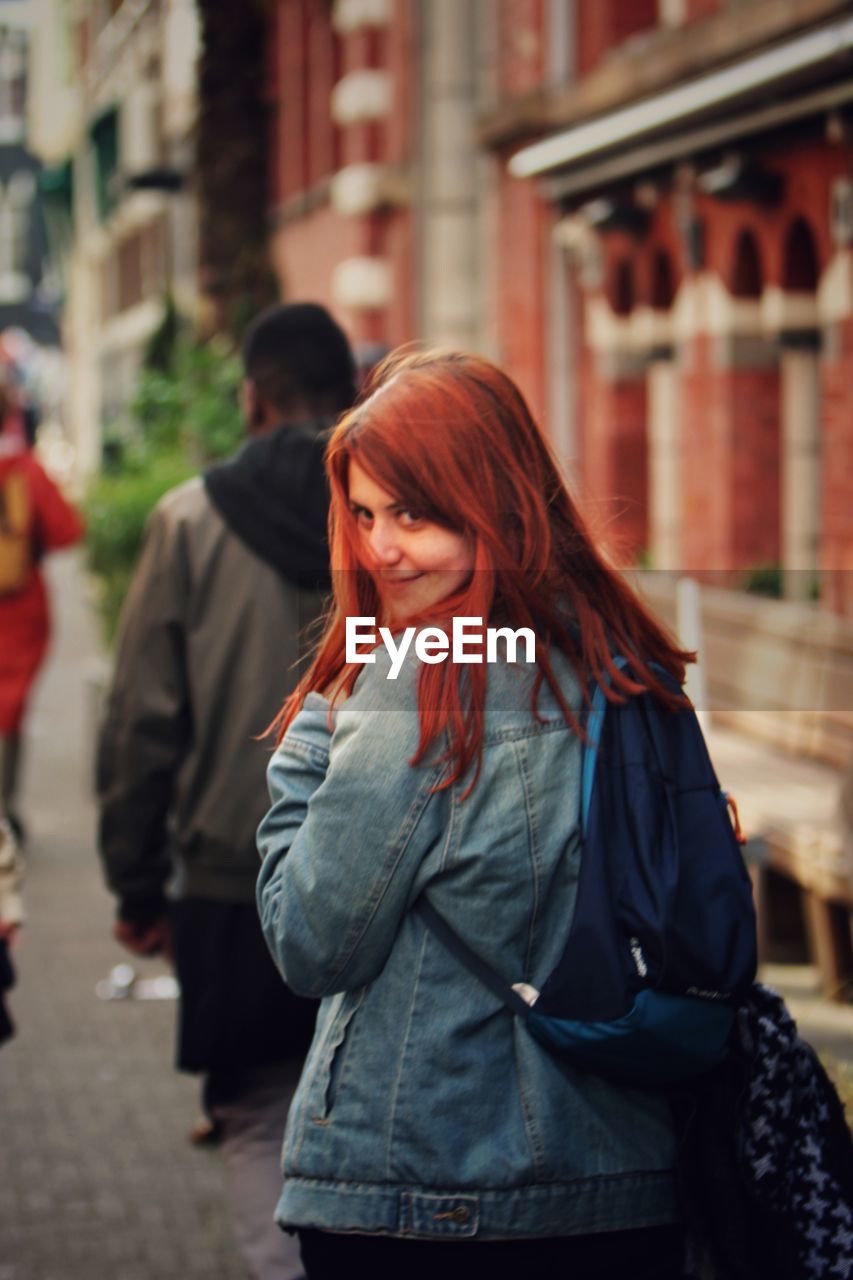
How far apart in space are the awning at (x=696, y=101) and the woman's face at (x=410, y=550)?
7.05 m

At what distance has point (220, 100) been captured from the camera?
58.9 ft

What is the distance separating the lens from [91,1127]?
5926mm

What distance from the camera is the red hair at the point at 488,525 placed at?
2453mm

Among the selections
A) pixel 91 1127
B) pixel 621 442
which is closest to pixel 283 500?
pixel 91 1127

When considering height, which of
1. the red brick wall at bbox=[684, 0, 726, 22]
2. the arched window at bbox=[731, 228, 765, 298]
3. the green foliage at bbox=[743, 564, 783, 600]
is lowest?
the green foliage at bbox=[743, 564, 783, 600]

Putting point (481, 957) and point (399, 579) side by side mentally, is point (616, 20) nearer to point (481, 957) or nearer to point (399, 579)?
point (399, 579)

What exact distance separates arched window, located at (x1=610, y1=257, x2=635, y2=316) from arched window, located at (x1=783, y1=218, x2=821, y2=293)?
2408mm

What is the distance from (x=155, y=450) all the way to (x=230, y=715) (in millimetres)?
7988

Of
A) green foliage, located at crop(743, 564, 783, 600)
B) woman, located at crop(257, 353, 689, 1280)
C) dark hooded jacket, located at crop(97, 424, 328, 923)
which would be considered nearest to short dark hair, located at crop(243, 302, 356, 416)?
dark hooded jacket, located at crop(97, 424, 328, 923)

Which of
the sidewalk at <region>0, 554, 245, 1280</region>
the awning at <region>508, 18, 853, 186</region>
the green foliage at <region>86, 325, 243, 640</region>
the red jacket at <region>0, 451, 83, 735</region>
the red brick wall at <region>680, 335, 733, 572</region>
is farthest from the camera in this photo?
the red brick wall at <region>680, 335, 733, 572</region>

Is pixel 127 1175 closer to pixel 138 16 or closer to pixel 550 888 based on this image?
pixel 550 888

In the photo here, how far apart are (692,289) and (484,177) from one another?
5.66 meters

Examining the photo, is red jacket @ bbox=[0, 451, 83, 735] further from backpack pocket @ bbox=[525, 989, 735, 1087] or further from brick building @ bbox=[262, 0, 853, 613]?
backpack pocket @ bbox=[525, 989, 735, 1087]

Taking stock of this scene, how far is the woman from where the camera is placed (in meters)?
2.44
